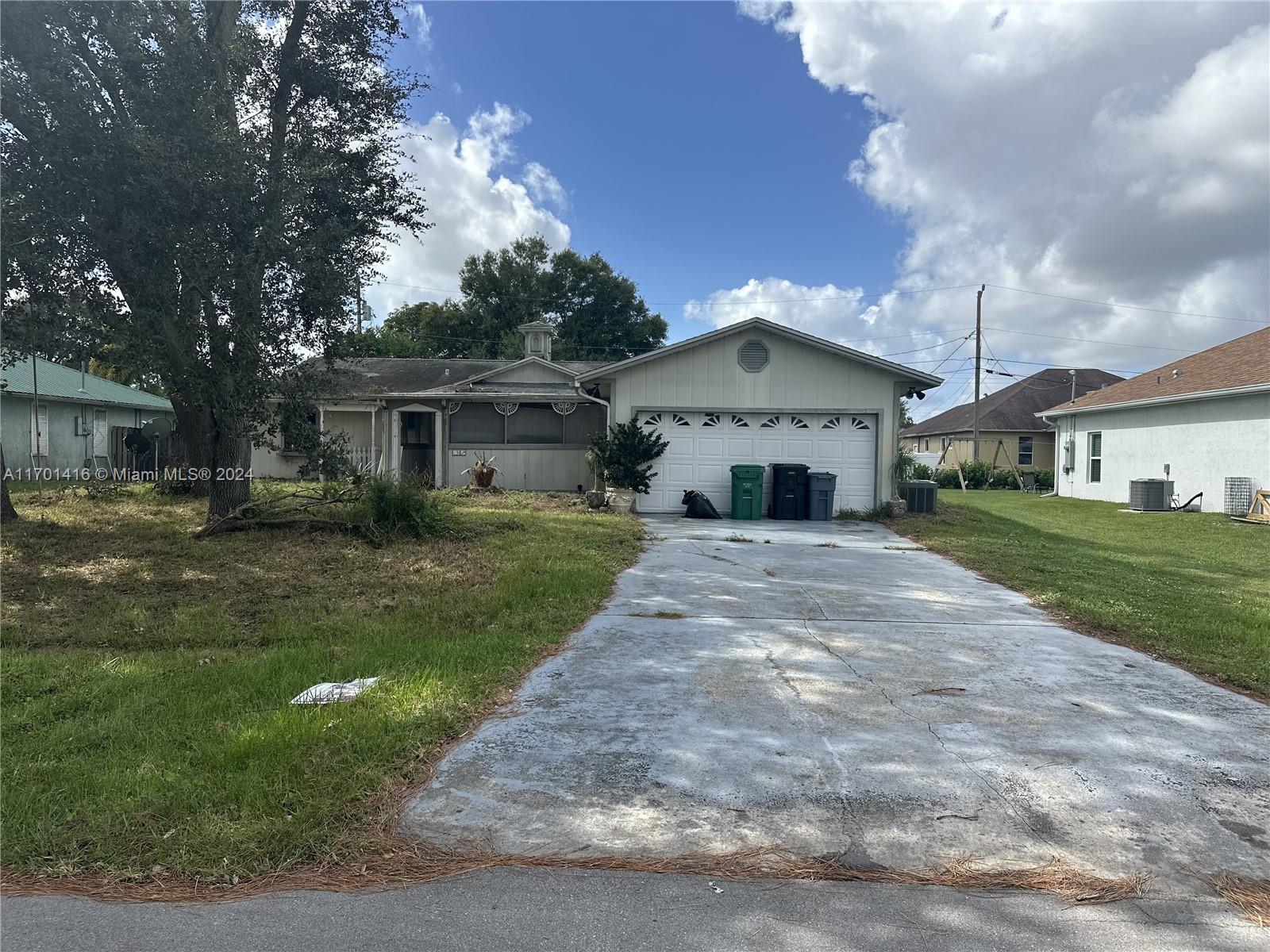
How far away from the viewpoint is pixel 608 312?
44.0 m

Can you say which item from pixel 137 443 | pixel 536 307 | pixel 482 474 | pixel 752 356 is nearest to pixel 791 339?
pixel 752 356

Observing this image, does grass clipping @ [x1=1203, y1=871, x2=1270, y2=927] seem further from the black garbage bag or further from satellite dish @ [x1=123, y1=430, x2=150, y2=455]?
satellite dish @ [x1=123, y1=430, x2=150, y2=455]

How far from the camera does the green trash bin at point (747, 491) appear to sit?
46.3ft

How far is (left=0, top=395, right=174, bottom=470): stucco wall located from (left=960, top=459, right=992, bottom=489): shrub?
30.3 metres

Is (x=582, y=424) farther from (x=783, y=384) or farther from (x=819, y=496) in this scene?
(x=819, y=496)

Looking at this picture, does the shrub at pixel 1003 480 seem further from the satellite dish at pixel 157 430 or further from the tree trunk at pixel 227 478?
the satellite dish at pixel 157 430

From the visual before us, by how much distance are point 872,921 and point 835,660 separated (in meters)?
2.97

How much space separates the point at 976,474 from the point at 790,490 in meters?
19.6

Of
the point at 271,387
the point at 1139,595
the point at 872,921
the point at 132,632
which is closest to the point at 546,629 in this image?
the point at 132,632

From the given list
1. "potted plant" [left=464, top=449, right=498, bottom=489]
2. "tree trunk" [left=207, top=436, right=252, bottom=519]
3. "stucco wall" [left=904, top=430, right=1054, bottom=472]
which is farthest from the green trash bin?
"stucco wall" [left=904, top=430, right=1054, bottom=472]

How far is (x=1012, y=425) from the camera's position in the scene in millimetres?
33188

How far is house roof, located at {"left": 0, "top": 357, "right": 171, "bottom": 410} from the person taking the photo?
1888 cm

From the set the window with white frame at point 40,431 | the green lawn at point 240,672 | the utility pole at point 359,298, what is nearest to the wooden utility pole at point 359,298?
the utility pole at point 359,298

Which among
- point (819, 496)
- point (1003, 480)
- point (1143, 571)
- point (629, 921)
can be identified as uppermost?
point (1003, 480)
